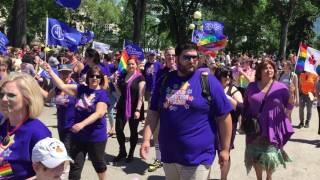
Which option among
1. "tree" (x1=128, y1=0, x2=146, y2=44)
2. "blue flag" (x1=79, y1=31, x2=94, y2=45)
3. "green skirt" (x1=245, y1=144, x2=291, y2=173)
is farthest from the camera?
"tree" (x1=128, y1=0, x2=146, y2=44)

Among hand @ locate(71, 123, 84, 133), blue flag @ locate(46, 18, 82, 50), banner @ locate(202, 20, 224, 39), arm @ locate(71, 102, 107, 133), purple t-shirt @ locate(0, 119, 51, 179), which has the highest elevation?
banner @ locate(202, 20, 224, 39)

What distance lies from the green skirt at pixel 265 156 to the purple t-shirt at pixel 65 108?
7.24 ft

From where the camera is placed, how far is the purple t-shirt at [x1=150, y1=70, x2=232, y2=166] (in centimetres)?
447

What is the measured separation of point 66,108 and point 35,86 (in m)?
3.46

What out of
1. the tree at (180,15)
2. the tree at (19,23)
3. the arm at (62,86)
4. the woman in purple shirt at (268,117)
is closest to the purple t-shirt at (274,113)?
the woman in purple shirt at (268,117)

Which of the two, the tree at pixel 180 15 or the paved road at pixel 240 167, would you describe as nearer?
the paved road at pixel 240 167

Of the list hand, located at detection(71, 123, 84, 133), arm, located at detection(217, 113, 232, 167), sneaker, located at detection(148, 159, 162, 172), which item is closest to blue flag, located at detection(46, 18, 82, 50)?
→ sneaker, located at detection(148, 159, 162, 172)

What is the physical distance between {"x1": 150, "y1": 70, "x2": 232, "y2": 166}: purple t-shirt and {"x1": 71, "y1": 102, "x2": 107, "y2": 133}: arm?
4.53ft

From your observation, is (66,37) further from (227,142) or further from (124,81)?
(227,142)

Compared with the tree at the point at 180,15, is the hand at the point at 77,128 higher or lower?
lower

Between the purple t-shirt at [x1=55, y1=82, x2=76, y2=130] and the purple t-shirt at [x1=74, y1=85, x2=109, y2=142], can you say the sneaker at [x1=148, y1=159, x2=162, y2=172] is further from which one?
the purple t-shirt at [x1=74, y1=85, x2=109, y2=142]

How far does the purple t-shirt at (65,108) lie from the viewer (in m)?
6.55

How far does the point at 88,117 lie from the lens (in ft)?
19.6

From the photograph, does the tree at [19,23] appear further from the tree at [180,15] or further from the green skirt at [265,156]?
the tree at [180,15]
